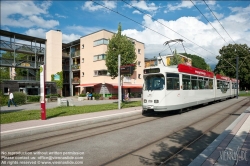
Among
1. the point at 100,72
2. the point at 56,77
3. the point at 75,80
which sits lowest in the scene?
the point at 75,80

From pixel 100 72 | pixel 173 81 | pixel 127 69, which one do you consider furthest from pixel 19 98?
pixel 173 81

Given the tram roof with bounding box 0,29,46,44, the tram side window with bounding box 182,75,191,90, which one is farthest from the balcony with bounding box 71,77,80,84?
the tram side window with bounding box 182,75,191,90

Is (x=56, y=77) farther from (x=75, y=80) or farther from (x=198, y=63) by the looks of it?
(x=198, y=63)

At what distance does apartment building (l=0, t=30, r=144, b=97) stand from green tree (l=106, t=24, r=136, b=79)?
1022 centimetres

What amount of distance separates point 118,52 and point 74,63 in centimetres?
2662

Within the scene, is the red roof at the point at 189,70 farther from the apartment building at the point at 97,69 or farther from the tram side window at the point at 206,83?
the apartment building at the point at 97,69

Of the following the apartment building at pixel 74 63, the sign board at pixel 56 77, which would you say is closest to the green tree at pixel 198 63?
the apartment building at pixel 74 63

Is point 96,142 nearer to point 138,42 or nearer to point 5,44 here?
point 5,44

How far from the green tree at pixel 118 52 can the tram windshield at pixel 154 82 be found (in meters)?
9.08

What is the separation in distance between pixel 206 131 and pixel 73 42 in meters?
39.7

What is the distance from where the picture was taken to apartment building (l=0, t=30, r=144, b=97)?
108 ft

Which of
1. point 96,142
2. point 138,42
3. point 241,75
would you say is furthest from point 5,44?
point 241,75

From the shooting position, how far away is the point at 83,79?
38312 millimetres

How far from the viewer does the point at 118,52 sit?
819 inches
